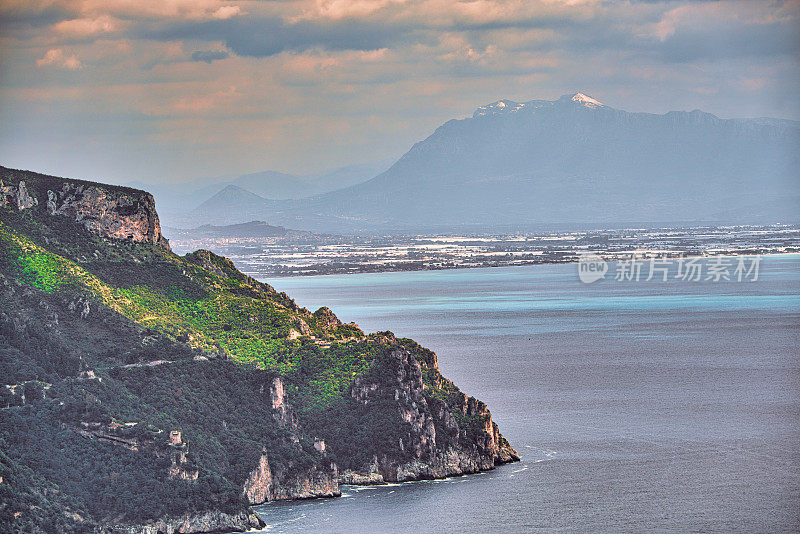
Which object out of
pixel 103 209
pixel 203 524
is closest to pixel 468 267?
pixel 103 209

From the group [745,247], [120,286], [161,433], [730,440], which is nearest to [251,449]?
[161,433]

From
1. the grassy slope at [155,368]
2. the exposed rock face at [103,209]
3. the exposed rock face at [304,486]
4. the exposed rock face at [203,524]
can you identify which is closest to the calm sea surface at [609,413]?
the exposed rock face at [304,486]

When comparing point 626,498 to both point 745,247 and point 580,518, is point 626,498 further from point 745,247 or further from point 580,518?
point 745,247

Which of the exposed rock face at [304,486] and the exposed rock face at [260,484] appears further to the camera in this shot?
the exposed rock face at [304,486]

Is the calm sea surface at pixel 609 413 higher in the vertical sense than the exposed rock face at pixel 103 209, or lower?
lower

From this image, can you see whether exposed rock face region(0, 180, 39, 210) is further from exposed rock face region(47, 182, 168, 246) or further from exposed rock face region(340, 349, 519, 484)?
exposed rock face region(340, 349, 519, 484)

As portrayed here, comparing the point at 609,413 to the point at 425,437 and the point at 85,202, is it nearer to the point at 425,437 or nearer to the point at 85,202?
the point at 425,437

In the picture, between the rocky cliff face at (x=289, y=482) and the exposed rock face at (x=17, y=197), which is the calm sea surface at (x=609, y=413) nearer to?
the rocky cliff face at (x=289, y=482)
